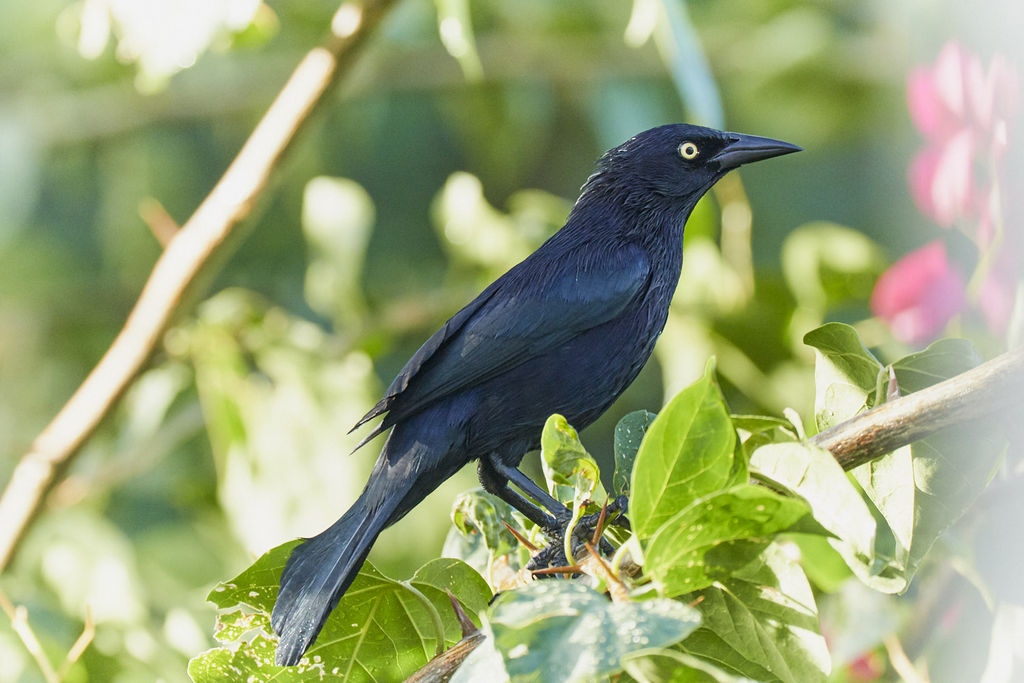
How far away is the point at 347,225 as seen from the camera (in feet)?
6.57

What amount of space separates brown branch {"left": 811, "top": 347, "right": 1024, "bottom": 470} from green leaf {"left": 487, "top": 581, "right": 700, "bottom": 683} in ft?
0.74

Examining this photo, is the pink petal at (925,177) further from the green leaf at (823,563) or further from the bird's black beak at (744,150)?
the green leaf at (823,563)

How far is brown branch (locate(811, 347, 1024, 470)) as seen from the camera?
80cm

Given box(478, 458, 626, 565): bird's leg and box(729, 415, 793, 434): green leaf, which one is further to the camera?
box(478, 458, 626, 565): bird's leg

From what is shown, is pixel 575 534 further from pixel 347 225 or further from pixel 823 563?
pixel 347 225

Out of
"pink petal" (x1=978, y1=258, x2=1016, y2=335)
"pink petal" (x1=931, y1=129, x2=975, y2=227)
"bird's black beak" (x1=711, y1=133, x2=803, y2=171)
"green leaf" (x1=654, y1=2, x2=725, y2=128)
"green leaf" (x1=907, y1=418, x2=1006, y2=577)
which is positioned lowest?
"pink petal" (x1=978, y1=258, x2=1016, y2=335)

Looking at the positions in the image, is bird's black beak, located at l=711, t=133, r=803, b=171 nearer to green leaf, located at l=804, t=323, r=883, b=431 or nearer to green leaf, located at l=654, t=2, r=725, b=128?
green leaf, located at l=654, t=2, r=725, b=128

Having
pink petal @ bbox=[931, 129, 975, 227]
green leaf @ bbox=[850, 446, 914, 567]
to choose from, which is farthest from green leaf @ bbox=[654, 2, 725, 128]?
green leaf @ bbox=[850, 446, 914, 567]

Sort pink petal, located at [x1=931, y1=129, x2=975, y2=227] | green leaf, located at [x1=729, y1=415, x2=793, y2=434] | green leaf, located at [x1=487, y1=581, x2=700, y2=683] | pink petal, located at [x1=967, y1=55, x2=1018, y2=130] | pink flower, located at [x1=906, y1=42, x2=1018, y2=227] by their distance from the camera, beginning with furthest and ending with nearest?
1. pink petal, located at [x1=931, y1=129, x2=975, y2=227]
2. pink flower, located at [x1=906, y1=42, x2=1018, y2=227]
3. pink petal, located at [x1=967, y1=55, x2=1018, y2=130]
4. green leaf, located at [x1=729, y1=415, x2=793, y2=434]
5. green leaf, located at [x1=487, y1=581, x2=700, y2=683]

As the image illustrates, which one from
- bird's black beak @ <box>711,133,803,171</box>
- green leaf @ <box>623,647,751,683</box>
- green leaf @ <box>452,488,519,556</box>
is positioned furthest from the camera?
bird's black beak @ <box>711,133,803,171</box>

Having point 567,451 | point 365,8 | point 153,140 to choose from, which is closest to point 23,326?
point 153,140

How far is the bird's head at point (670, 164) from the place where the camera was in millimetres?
1278

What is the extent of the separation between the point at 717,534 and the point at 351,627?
1.18ft

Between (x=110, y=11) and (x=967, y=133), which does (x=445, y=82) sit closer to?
(x=110, y=11)
